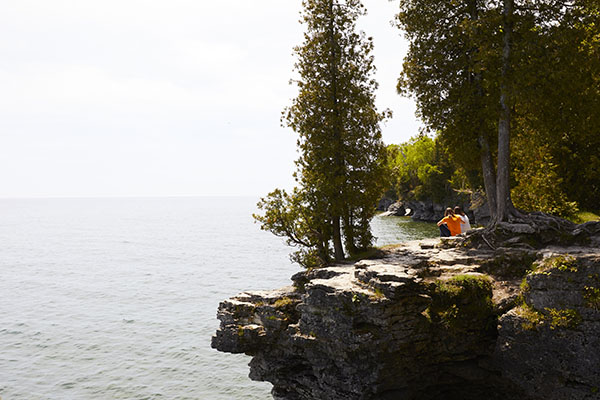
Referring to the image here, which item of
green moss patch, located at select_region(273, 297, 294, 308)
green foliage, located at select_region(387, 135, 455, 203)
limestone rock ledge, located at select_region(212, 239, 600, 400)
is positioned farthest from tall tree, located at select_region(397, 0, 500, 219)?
green foliage, located at select_region(387, 135, 455, 203)

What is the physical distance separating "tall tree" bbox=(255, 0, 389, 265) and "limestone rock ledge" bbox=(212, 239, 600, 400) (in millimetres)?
4094

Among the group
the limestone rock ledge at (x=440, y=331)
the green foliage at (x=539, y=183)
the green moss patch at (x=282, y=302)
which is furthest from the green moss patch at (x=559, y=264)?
the green foliage at (x=539, y=183)

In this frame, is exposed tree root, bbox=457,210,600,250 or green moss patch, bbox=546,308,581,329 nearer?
green moss patch, bbox=546,308,581,329

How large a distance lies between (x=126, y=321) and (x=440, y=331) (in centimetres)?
3265

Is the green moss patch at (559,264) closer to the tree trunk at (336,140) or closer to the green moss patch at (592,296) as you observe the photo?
the green moss patch at (592,296)

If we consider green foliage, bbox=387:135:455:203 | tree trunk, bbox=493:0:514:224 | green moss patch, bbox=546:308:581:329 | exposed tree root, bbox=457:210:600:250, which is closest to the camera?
green moss patch, bbox=546:308:581:329

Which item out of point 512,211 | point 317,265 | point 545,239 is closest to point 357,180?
point 317,265

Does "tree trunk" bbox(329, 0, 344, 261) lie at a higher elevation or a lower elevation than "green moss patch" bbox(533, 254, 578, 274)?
higher

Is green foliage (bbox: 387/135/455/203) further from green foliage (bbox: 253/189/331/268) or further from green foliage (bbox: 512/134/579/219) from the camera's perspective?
green foliage (bbox: 253/189/331/268)

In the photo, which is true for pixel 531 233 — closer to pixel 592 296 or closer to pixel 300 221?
pixel 592 296

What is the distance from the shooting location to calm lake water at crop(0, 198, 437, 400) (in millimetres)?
26234

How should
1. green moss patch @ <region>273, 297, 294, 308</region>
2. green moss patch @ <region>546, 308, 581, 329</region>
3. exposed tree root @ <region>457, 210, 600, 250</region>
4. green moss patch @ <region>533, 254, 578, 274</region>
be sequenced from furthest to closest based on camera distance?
1. green moss patch @ <region>273, 297, 294, 308</region>
2. exposed tree root @ <region>457, 210, 600, 250</region>
3. green moss patch @ <region>533, 254, 578, 274</region>
4. green moss patch @ <region>546, 308, 581, 329</region>

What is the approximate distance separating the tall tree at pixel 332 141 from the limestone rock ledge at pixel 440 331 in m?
4.09

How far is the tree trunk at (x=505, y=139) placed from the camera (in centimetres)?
1908
